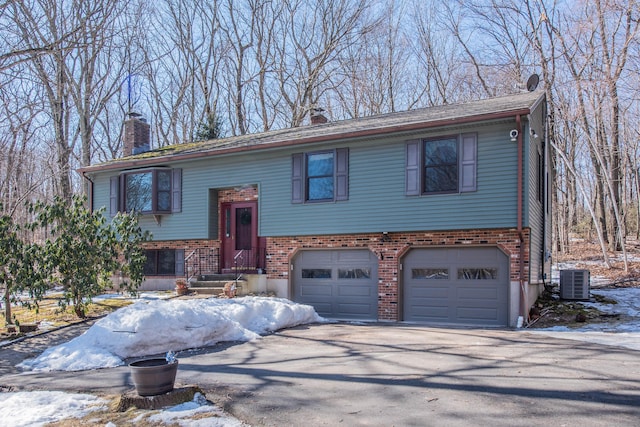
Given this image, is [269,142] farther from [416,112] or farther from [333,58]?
[333,58]

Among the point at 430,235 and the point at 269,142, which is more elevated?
the point at 269,142

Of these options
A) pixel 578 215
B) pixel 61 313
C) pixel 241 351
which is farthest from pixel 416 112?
pixel 578 215

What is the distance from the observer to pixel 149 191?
17141mm

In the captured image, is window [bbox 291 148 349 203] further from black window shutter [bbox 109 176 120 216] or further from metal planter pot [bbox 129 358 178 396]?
metal planter pot [bbox 129 358 178 396]

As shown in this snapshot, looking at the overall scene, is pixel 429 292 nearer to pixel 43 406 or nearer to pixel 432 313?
pixel 432 313

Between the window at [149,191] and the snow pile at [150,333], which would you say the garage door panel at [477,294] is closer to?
the snow pile at [150,333]

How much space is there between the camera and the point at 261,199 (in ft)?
50.6

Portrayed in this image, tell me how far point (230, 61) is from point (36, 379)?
27.2 meters

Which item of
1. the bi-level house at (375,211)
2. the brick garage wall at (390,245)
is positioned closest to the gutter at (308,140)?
the bi-level house at (375,211)

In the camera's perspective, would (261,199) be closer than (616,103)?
Yes

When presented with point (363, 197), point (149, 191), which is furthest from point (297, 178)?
point (149, 191)

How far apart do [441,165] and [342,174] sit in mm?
2680

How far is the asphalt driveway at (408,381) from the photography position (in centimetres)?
495

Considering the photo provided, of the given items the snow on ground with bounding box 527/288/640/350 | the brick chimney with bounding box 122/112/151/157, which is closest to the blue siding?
the snow on ground with bounding box 527/288/640/350
